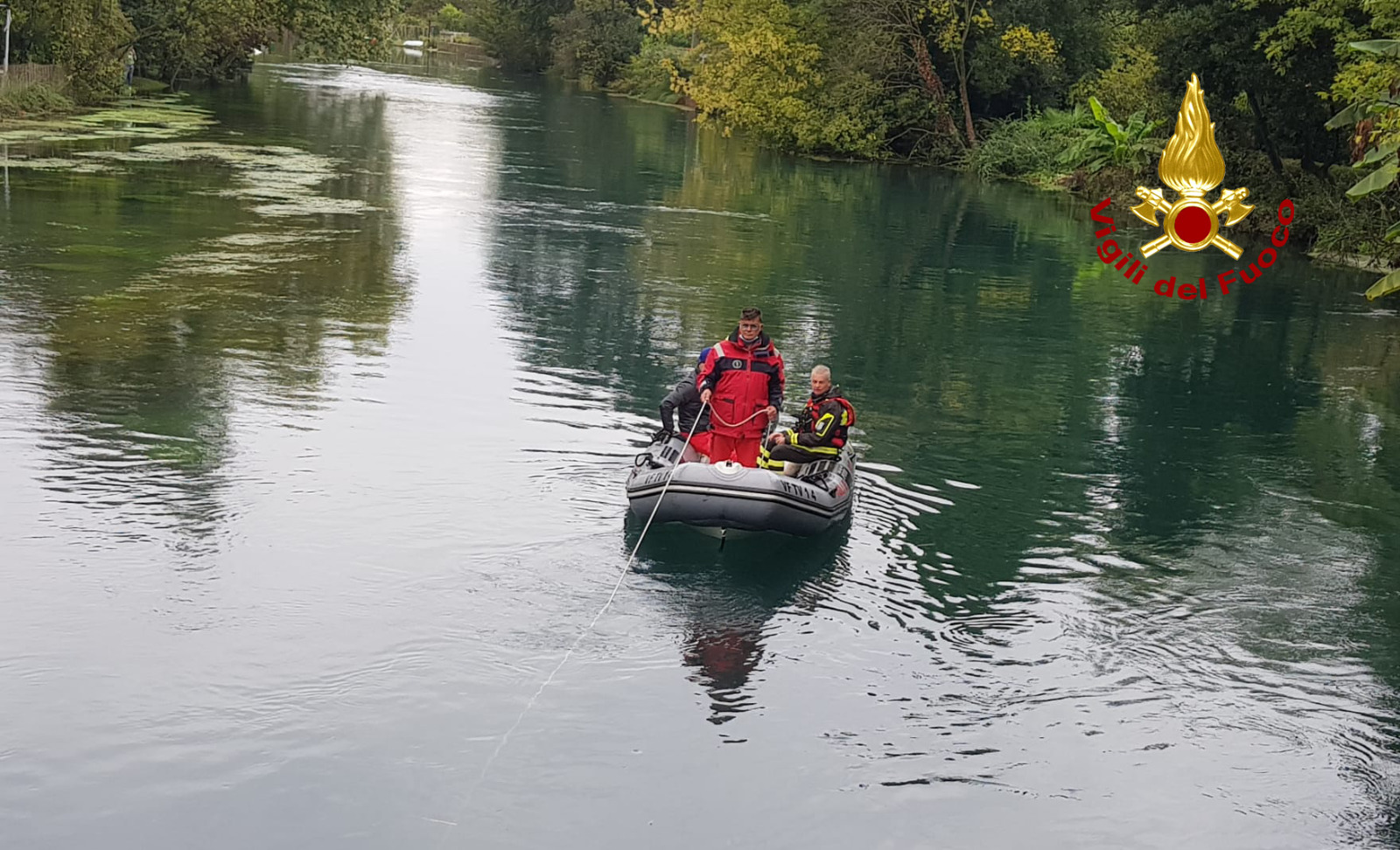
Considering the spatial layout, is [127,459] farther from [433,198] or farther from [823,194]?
[823,194]

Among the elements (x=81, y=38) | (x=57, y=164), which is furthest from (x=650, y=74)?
(x=57, y=164)

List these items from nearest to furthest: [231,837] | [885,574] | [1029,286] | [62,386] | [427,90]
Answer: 1. [231,837]
2. [885,574]
3. [62,386]
4. [1029,286]
5. [427,90]

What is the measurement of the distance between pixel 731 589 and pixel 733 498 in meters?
0.81

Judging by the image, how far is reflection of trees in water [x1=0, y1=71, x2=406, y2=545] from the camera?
15070mm

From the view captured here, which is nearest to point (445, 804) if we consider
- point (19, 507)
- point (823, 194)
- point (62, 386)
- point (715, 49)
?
point (19, 507)

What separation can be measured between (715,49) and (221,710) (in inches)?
2178

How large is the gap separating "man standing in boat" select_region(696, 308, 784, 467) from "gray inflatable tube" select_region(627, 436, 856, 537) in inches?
43.1

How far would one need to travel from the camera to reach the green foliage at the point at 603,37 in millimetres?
93250

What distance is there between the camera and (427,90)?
253ft

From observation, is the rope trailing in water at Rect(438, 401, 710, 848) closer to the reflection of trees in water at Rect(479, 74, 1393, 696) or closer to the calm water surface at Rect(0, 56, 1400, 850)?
the calm water surface at Rect(0, 56, 1400, 850)

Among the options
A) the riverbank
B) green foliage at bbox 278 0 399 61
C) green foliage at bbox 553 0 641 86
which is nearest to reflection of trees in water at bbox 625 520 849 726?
the riverbank

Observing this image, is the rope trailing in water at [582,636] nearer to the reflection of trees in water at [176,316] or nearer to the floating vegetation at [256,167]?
the reflection of trees in water at [176,316]

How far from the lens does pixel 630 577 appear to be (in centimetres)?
1288

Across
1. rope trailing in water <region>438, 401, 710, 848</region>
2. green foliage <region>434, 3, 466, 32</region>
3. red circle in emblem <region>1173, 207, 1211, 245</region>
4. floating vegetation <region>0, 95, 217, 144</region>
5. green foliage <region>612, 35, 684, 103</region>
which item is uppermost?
green foliage <region>434, 3, 466, 32</region>
